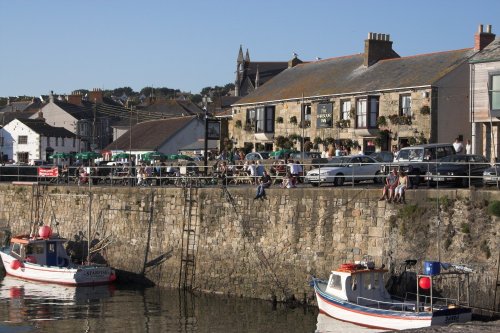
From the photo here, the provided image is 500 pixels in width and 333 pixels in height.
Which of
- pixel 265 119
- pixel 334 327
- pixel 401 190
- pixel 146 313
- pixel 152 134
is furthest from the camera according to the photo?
pixel 152 134

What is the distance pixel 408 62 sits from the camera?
44688mm

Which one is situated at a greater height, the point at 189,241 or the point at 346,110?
the point at 346,110

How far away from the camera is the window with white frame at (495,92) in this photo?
35.9 m

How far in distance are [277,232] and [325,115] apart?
18.4m

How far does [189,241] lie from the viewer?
31.0 metres

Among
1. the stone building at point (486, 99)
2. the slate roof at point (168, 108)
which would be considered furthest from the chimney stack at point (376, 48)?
the slate roof at point (168, 108)

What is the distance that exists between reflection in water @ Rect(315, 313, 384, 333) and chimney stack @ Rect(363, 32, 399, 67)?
2465 cm

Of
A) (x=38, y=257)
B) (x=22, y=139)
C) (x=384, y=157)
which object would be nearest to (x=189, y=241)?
(x=38, y=257)

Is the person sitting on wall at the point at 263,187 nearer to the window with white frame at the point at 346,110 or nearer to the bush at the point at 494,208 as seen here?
the bush at the point at 494,208

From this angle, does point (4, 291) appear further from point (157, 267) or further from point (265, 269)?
point (265, 269)

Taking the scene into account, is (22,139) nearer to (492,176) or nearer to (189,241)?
(189,241)

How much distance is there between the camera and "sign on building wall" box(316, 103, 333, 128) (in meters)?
45.6

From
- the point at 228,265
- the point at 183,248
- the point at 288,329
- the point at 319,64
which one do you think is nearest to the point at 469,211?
the point at 288,329

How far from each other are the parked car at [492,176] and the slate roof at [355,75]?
13.9m
